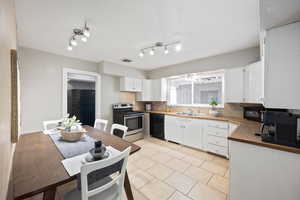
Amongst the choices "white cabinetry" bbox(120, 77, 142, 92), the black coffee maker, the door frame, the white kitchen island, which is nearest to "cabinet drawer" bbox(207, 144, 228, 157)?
the white kitchen island

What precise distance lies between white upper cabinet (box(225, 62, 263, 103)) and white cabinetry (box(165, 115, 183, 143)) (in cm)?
133

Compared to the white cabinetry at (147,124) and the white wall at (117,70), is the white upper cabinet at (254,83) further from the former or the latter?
the white wall at (117,70)

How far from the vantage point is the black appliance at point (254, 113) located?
7.59ft

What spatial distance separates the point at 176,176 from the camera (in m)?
2.05

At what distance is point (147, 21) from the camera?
1.70m

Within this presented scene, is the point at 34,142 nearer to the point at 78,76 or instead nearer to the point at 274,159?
the point at 78,76

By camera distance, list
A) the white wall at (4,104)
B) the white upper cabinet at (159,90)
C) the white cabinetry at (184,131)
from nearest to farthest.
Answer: the white wall at (4,104)
the white cabinetry at (184,131)
the white upper cabinet at (159,90)

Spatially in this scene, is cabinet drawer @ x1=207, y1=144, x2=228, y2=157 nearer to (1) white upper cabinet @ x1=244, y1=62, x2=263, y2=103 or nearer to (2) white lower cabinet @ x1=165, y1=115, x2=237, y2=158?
(2) white lower cabinet @ x1=165, y1=115, x2=237, y2=158

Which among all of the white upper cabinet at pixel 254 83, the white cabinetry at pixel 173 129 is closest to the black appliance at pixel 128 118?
the white cabinetry at pixel 173 129

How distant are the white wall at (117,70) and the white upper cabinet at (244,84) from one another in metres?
2.76

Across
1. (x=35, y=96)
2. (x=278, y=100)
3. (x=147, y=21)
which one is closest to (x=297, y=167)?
(x=278, y=100)

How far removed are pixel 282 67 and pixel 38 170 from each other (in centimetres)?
246

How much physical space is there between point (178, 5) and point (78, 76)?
9.79 ft

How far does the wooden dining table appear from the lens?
78 centimetres
